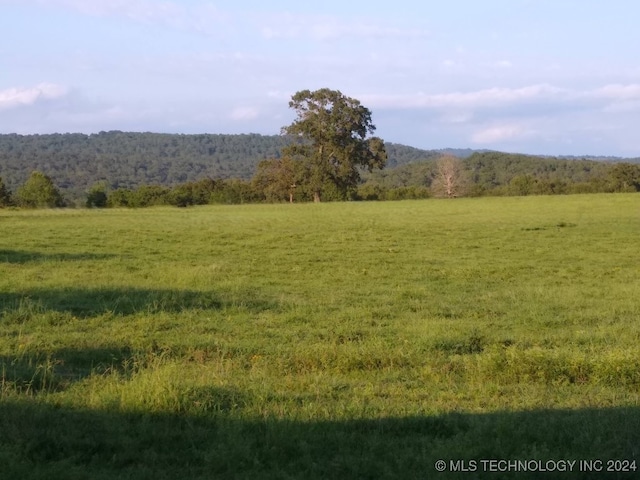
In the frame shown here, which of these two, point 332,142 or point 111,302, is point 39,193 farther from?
point 111,302

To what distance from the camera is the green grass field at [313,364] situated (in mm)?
5387

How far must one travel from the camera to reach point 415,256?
73.9ft

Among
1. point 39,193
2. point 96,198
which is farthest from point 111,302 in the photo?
point 39,193

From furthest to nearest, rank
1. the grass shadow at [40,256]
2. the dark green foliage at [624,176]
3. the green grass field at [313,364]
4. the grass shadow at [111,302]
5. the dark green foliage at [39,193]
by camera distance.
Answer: the dark green foliage at [39,193] < the dark green foliage at [624,176] < the grass shadow at [40,256] < the grass shadow at [111,302] < the green grass field at [313,364]

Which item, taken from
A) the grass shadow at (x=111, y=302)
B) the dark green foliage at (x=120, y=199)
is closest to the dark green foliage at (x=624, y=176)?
the dark green foliage at (x=120, y=199)

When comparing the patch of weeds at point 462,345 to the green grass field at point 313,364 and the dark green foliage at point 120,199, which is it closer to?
the green grass field at point 313,364

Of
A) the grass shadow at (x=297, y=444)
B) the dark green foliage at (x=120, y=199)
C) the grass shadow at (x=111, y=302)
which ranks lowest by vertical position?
the grass shadow at (x=111, y=302)

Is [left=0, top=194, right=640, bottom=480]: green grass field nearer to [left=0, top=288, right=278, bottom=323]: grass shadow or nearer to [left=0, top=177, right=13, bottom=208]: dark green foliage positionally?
[left=0, top=288, right=278, bottom=323]: grass shadow

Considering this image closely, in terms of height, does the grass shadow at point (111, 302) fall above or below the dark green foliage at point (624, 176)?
below

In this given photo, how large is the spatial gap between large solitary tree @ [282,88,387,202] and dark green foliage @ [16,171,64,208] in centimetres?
2145

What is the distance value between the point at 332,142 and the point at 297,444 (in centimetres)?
6418

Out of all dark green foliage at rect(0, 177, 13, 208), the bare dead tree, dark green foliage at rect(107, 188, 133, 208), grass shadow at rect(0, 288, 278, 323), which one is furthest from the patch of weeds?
the bare dead tree

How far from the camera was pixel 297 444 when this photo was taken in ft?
18.1

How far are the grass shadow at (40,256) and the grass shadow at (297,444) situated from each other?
1473 cm
